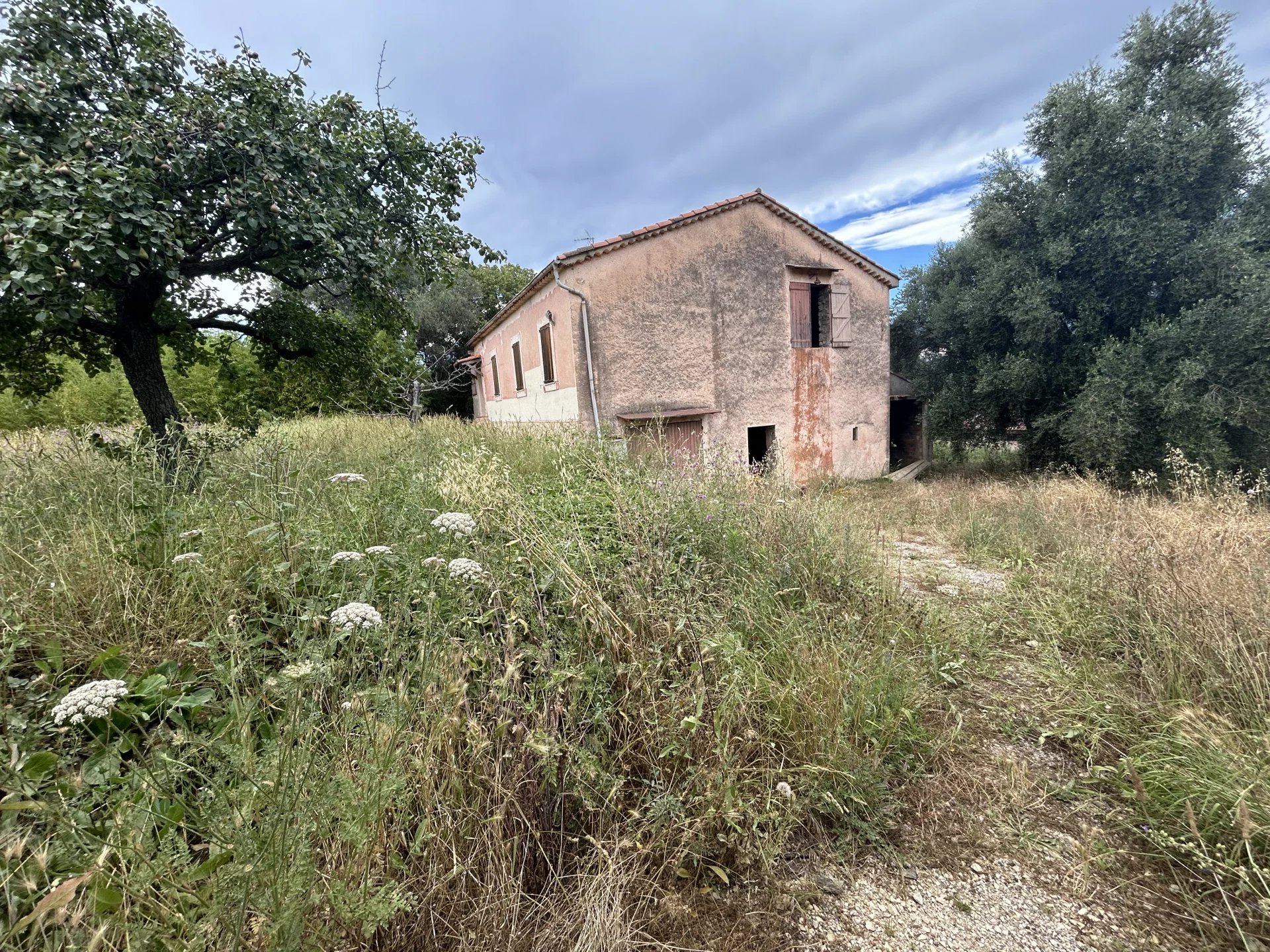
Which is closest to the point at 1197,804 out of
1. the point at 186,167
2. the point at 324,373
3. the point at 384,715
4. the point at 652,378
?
the point at 384,715

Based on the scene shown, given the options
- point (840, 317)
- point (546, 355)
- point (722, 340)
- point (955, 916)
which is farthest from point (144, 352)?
point (840, 317)

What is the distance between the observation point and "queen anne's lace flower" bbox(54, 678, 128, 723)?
1.14 m

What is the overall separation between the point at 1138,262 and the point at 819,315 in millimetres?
6249

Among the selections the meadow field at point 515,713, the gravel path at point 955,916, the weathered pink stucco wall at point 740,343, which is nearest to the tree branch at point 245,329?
the meadow field at point 515,713

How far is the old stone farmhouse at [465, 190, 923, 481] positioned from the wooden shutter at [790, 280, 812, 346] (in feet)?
0.10

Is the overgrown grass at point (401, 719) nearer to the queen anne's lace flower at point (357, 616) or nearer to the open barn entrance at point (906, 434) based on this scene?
the queen anne's lace flower at point (357, 616)

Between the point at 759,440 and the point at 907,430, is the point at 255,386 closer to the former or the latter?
the point at 759,440

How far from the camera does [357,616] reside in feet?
4.79

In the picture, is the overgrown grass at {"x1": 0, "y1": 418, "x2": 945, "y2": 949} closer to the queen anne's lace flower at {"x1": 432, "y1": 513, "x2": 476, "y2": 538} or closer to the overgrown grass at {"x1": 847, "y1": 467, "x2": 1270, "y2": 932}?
the queen anne's lace flower at {"x1": 432, "y1": 513, "x2": 476, "y2": 538}

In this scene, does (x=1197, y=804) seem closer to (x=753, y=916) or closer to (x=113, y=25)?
(x=753, y=916)

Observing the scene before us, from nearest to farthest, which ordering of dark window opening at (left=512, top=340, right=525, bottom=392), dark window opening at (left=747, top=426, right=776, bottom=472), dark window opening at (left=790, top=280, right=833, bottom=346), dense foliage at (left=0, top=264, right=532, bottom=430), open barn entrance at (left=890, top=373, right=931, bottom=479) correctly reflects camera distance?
dense foliage at (left=0, top=264, right=532, bottom=430) → dark window opening at (left=747, top=426, right=776, bottom=472) → dark window opening at (left=790, top=280, right=833, bottom=346) → dark window opening at (left=512, top=340, right=525, bottom=392) → open barn entrance at (left=890, top=373, right=931, bottom=479)

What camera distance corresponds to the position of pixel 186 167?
11.5 ft

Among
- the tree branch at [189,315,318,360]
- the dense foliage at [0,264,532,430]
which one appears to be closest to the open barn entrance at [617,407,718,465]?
the dense foliage at [0,264,532,430]

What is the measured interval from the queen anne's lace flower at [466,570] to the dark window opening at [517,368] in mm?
11542
